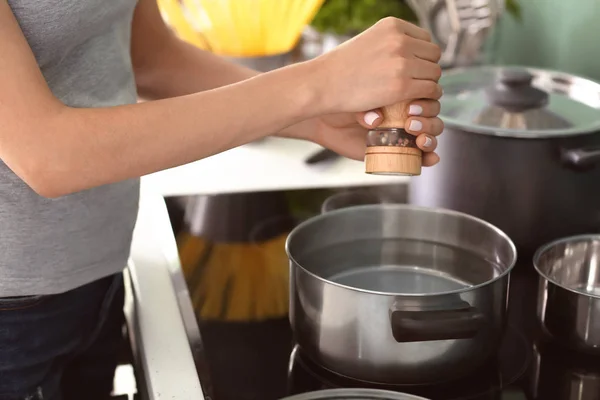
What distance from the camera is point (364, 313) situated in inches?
28.8

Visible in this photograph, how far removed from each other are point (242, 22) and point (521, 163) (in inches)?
22.4

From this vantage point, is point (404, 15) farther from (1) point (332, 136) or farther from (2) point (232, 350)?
(2) point (232, 350)

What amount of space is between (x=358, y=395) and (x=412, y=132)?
0.23m

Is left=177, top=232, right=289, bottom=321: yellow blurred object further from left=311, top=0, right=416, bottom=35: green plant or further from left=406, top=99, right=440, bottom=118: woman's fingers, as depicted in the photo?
left=311, top=0, right=416, bottom=35: green plant

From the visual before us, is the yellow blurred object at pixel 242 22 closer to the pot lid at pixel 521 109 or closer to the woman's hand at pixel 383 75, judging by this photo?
the pot lid at pixel 521 109

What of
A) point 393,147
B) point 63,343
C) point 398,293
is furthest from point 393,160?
point 63,343

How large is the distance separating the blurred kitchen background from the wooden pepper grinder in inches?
8.7

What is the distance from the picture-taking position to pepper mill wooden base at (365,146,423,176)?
0.75 m

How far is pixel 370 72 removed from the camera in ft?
2.31

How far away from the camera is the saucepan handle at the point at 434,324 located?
2.28ft

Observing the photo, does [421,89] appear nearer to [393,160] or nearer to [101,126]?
[393,160]

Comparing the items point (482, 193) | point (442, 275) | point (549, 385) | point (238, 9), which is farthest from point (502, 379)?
point (238, 9)

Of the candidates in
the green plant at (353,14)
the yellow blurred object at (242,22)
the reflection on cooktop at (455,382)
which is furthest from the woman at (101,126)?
the green plant at (353,14)

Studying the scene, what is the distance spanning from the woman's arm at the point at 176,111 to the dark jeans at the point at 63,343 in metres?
0.22
